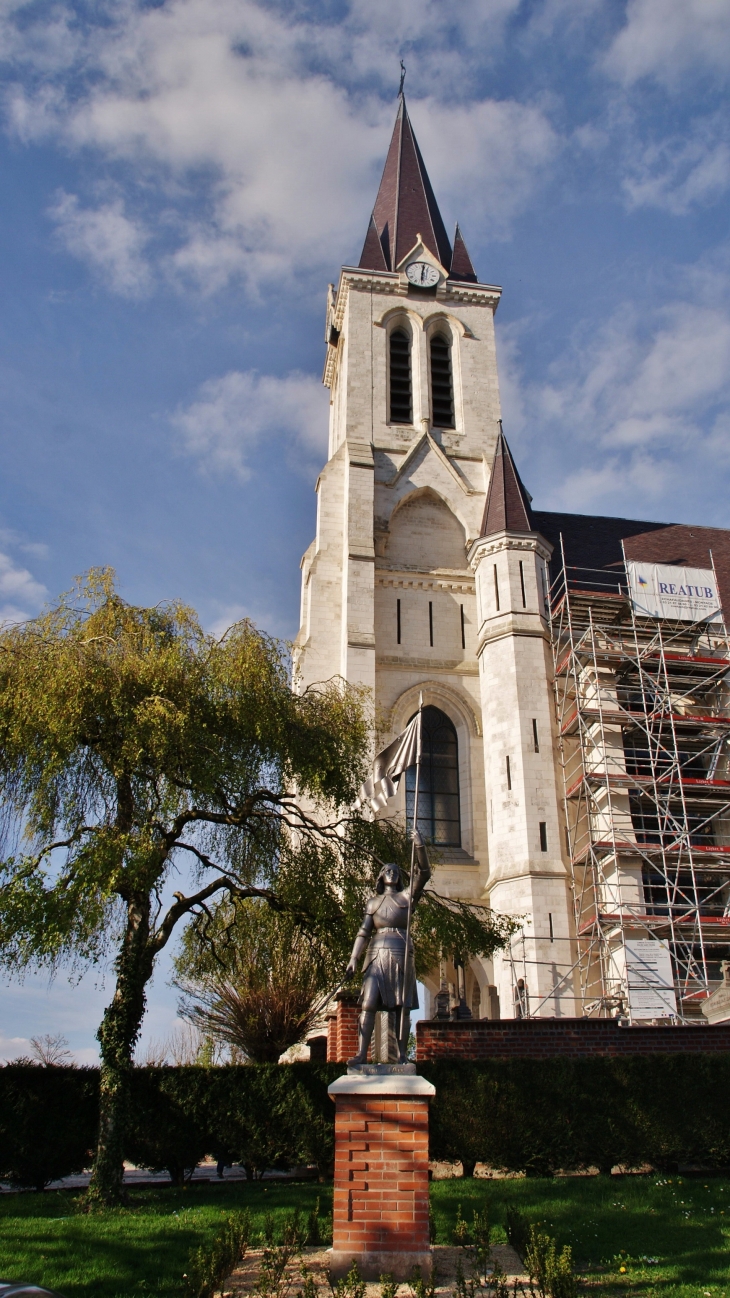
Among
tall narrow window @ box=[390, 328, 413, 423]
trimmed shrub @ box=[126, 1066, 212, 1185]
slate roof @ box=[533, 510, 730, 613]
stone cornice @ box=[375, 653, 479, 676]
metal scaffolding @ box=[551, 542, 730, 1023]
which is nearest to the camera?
trimmed shrub @ box=[126, 1066, 212, 1185]

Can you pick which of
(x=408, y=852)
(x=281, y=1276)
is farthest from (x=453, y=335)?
(x=281, y=1276)

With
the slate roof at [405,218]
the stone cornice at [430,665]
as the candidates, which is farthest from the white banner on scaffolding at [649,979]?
the slate roof at [405,218]

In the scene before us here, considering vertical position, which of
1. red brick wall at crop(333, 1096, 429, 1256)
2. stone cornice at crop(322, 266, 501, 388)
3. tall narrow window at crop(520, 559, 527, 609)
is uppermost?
stone cornice at crop(322, 266, 501, 388)

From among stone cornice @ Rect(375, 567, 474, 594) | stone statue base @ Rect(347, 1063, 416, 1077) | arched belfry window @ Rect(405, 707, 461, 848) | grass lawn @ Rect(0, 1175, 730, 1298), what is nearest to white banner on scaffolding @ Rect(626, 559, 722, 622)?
stone cornice @ Rect(375, 567, 474, 594)

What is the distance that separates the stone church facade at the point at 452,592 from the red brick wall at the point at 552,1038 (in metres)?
4.56

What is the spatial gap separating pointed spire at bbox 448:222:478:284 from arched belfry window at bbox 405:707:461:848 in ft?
52.0

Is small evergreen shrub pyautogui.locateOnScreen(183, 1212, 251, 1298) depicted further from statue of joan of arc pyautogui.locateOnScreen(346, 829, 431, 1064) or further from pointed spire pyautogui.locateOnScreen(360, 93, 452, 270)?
pointed spire pyautogui.locateOnScreen(360, 93, 452, 270)

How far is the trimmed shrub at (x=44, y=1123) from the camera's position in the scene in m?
12.8

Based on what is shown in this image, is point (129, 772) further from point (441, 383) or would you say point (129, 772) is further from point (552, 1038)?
point (441, 383)

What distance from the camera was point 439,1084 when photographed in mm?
12914

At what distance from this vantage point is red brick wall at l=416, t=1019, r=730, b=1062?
13.7 m

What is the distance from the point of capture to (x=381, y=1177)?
7.97 meters

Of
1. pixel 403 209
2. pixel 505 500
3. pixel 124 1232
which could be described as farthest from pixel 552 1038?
pixel 403 209

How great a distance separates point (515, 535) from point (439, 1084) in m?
15.3
